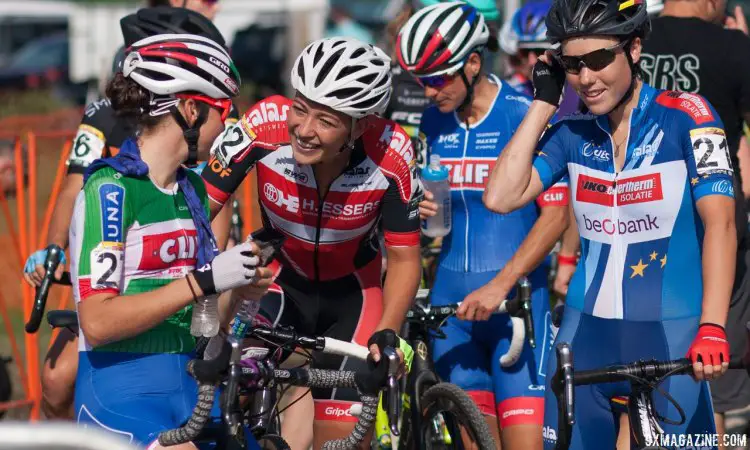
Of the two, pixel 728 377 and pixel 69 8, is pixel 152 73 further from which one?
pixel 69 8

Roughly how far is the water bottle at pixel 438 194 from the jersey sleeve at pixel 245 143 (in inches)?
49.7

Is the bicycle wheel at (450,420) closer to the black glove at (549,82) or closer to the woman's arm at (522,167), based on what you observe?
the woman's arm at (522,167)

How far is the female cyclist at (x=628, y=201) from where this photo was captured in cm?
448

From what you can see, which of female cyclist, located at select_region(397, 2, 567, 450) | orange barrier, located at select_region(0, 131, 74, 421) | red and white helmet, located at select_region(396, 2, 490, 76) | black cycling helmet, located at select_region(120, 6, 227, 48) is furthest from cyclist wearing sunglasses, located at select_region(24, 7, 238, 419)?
orange barrier, located at select_region(0, 131, 74, 421)

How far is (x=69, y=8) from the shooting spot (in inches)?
1143

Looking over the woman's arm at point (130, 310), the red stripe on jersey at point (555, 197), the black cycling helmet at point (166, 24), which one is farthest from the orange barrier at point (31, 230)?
the woman's arm at point (130, 310)

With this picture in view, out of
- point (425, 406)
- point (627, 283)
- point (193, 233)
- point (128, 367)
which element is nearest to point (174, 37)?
point (193, 233)

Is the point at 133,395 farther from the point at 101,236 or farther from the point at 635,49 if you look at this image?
the point at 635,49

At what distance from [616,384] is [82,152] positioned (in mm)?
3491

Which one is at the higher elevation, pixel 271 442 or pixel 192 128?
pixel 192 128

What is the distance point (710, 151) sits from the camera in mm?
4438

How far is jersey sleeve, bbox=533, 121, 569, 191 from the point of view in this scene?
4855 mm

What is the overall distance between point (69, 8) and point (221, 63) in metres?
26.0

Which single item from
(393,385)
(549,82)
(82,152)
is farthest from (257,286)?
Answer: (82,152)
